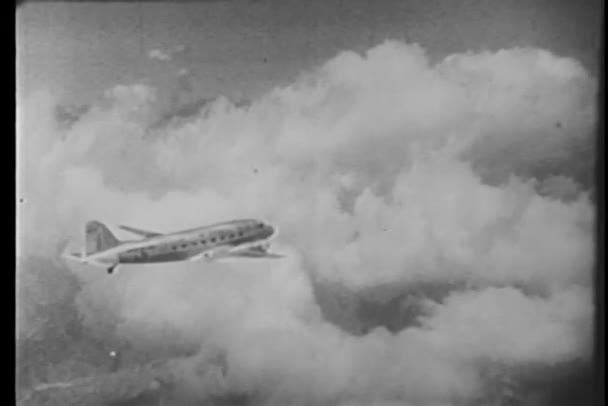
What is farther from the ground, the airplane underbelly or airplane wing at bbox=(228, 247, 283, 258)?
the airplane underbelly

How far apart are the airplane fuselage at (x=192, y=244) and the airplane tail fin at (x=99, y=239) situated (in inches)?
0.5

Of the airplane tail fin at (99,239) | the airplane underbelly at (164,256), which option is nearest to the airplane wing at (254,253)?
the airplane underbelly at (164,256)

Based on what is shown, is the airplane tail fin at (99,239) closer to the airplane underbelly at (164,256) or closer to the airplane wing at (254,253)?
the airplane underbelly at (164,256)

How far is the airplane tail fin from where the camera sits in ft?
7.48

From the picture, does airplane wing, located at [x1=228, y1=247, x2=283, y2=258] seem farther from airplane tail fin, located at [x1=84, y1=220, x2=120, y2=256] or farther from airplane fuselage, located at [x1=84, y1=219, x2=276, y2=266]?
airplane tail fin, located at [x1=84, y1=220, x2=120, y2=256]

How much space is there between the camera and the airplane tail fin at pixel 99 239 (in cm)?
228

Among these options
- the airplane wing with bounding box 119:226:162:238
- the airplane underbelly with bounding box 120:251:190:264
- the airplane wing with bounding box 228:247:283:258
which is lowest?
the airplane wing with bounding box 228:247:283:258

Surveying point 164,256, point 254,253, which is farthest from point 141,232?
point 254,253

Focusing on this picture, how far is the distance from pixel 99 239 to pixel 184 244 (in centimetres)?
25

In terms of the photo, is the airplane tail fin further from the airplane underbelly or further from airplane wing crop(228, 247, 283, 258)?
airplane wing crop(228, 247, 283, 258)

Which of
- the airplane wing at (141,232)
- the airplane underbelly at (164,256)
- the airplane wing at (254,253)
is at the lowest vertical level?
the airplane wing at (254,253)

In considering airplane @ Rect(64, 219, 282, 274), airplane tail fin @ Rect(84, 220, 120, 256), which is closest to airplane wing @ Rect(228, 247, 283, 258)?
airplane @ Rect(64, 219, 282, 274)
